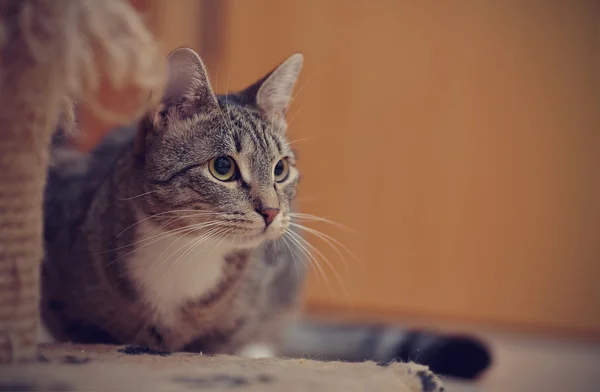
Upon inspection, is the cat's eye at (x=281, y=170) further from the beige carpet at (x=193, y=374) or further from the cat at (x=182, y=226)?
the beige carpet at (x=193, y=374)

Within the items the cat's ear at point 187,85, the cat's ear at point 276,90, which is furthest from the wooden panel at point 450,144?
the cat's ear at point 187,85

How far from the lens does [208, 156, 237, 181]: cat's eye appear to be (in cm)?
108

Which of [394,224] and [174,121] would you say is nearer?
[174,121]

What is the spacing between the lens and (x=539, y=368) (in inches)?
68.2

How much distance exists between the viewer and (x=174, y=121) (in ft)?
3.63

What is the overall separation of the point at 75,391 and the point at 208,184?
459mm

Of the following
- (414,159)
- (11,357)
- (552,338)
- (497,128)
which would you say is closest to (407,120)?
(414,159)

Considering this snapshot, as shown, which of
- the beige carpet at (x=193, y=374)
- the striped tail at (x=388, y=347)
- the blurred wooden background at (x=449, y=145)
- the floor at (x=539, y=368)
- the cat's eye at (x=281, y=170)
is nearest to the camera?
the beige carpet at (x=193, y=374)

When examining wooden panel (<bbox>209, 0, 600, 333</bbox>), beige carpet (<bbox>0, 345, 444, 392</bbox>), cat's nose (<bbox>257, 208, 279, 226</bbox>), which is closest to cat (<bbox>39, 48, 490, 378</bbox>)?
cat's nose (<bbox>257, 208, 279, 226</bbox>)

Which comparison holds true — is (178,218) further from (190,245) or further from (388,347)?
(388,347)

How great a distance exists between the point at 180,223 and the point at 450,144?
1.37 metres

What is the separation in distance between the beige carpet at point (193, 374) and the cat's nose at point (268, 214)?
0.26 m

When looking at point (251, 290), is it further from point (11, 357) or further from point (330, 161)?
point (330, 161)

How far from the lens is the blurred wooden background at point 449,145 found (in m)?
2.10
